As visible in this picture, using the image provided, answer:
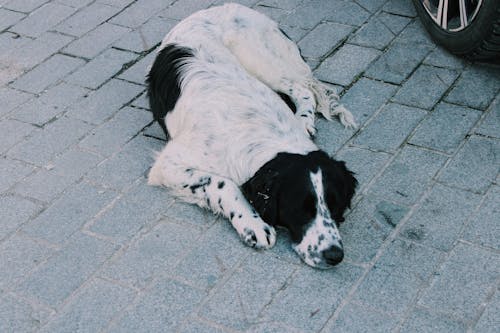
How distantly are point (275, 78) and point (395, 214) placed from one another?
1.46 m

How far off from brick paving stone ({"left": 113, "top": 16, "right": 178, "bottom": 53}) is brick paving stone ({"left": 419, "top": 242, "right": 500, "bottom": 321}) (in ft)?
9.81

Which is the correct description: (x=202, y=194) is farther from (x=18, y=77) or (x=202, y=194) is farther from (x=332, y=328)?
(x=18, y=77)

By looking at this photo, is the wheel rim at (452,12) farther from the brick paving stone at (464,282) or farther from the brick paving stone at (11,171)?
the brick paving stone at (11,171)

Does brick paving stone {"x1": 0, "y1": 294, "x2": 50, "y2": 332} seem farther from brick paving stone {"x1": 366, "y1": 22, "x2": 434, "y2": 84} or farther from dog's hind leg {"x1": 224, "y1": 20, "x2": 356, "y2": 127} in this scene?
brick paving stone {"x1": 366, "y1": 22, "x2": 434, "y2": 84}

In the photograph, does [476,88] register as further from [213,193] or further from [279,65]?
[213,193]

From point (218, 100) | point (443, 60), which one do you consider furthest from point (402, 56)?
point (218, 100)

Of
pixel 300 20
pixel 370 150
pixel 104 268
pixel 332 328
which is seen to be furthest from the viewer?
pixel 300 20

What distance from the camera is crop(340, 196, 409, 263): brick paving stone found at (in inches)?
149

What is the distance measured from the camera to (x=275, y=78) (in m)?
5.00

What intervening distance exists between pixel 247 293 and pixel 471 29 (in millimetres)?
2430

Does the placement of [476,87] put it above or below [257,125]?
below

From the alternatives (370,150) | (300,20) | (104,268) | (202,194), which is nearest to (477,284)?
(370,150)

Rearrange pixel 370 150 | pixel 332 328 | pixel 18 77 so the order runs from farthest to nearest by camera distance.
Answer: pixel 18 77 → pixel 370 150 → pixel 332 328

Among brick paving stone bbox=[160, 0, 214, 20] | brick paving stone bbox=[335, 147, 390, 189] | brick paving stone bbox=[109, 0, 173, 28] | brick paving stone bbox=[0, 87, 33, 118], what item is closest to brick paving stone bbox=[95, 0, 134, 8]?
brick paving stone bbox=[109, 0, 173, 28]
